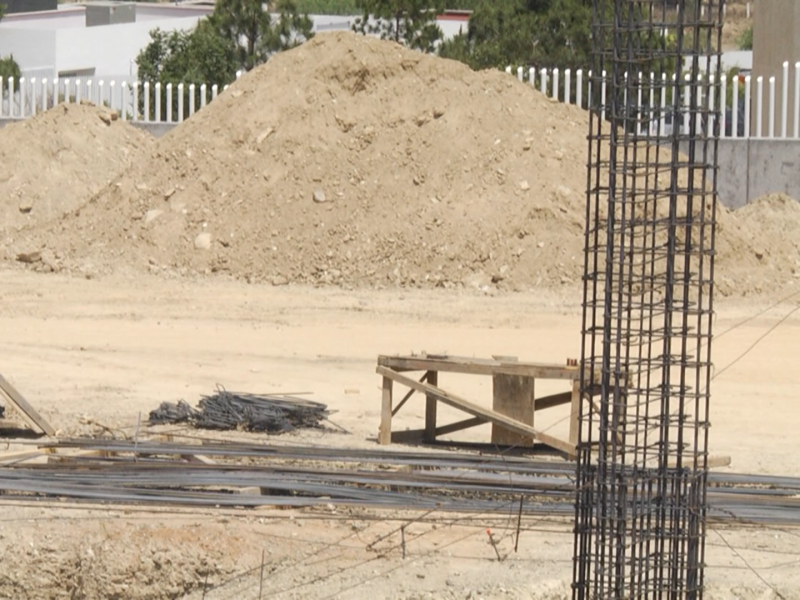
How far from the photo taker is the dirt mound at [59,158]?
77.7ft

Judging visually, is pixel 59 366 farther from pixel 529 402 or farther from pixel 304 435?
pixel 529 402

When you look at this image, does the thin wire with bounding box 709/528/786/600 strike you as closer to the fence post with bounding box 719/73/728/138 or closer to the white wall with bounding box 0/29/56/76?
the fence post with bounding box 719/73/728/138

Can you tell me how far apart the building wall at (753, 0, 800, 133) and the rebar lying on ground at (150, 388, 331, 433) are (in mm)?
14673

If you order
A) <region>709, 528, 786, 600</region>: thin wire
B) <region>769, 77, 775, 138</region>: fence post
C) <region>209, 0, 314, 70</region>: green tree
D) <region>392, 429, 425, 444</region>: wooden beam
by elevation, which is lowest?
<region>709, 528, 786, 600</region>: thin wire

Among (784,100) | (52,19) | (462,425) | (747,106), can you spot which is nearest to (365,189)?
(747,106)

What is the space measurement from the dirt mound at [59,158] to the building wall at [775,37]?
1045cm

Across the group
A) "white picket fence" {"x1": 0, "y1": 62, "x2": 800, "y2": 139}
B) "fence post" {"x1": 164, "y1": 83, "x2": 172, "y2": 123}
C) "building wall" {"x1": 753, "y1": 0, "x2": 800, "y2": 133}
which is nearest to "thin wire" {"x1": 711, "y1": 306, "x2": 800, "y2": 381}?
"white picket fence" {"x1": 0, "y1": 62, "x2": 800, "y2": 139}

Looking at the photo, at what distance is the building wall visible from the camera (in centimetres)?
2528

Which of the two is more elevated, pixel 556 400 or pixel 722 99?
pixel 722 99

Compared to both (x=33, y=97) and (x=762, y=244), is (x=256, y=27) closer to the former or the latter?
(x=33, y=97)

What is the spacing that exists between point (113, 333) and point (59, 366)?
6.30 ft

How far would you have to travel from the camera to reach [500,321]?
1672cm

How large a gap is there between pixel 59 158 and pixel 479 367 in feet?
51.7

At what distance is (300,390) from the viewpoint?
13008 millimetres
